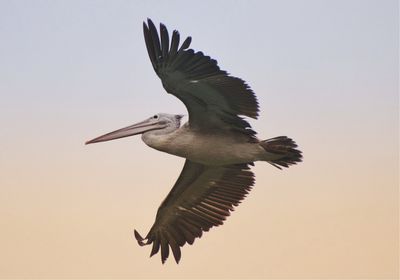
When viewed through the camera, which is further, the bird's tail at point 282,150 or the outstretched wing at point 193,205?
the outstretched wing at point 193,205

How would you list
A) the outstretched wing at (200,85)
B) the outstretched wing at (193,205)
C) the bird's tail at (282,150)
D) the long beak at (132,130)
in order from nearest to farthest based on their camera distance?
the outstretched wing at (200,85) < the bird's tail at (282,150) < the long beak at (132,130) < the outstretched wing at (193,205)

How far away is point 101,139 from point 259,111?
249 cm

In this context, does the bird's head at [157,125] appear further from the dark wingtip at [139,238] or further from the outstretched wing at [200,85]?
the dark wingtip at [139,238]

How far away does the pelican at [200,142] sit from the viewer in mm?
11141

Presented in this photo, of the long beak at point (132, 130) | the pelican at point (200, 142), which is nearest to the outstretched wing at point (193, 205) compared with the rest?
the pelican at point (200, 142)

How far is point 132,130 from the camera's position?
41.1ft

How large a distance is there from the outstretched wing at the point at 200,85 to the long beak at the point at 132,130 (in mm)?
578

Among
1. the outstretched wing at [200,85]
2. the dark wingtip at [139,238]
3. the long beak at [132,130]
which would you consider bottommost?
the dark wingtip at [139,238]

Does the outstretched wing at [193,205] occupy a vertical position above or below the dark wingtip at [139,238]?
above

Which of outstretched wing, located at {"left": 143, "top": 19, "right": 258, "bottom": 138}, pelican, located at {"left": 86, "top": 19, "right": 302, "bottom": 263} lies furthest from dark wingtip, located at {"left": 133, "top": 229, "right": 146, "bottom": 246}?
outstretched wing, located at {"left": 143, "top": 19, "right": 258, "bottom": 138}

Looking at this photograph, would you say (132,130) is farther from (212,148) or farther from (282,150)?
(282,150)

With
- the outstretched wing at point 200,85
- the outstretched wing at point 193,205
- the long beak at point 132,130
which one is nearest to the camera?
the outstretched wing at point 200,85

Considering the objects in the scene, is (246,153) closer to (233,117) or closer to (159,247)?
(233,117)

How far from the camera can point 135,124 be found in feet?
41.2
